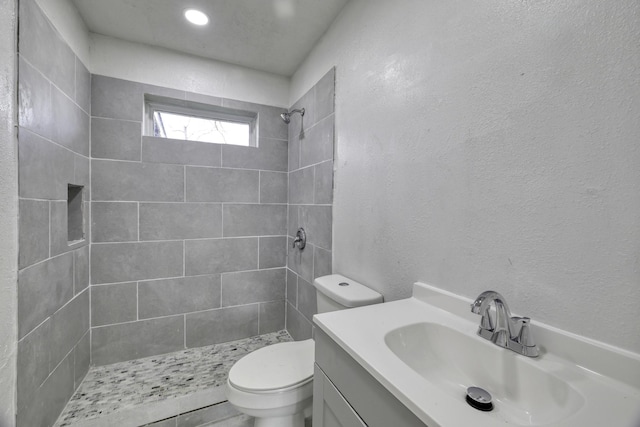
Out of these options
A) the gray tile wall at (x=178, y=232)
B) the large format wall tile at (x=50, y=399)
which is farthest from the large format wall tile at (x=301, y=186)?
the large format wall tile at (x=50, y=399)

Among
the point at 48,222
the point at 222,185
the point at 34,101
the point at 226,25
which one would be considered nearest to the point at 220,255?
the point at 222,185

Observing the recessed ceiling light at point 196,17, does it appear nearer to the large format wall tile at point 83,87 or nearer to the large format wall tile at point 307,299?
the large format wall tile at point 83,87

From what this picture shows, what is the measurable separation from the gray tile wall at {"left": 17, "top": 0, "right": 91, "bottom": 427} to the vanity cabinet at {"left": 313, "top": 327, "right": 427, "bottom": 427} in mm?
1211

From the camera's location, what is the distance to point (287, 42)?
5.95 feet

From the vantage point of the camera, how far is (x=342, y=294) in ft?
4.02

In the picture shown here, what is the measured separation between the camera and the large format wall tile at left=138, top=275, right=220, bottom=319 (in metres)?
1.90

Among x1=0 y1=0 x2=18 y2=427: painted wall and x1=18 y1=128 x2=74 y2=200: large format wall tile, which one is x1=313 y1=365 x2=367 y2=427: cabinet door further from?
x1=18 y1=128 x2=74 y2=200: large format wall tile

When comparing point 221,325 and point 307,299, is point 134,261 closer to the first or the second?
point 221,325

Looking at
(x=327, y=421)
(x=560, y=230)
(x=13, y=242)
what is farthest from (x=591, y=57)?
(x=13, y=242)

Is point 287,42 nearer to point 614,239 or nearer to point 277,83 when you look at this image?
point 277,83

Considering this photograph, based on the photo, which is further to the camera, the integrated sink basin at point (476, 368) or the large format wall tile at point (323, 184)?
the large format wall tile at point (323, 184)

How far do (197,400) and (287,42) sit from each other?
2.36m

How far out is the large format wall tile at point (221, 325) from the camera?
6.65 feet

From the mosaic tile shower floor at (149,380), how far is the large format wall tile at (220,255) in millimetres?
614
